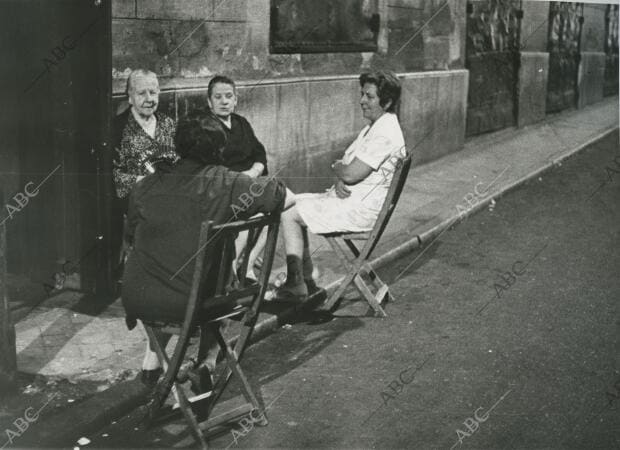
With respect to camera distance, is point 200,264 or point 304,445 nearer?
point 200,264

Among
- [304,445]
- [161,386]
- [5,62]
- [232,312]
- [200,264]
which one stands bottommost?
[304,445]

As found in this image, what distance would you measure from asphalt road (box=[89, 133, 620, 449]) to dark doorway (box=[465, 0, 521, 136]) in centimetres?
688

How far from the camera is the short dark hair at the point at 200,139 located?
175 inches

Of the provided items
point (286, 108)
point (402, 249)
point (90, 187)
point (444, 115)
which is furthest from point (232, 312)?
point (444, 115)

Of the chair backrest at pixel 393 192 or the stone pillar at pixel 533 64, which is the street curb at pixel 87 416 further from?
the stone pillar at pixel 533 64

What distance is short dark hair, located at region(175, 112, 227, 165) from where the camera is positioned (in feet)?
14.6

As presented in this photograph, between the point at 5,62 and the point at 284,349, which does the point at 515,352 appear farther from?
the point at 5,62

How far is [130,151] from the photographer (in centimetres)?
646

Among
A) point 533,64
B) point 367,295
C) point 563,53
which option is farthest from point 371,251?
point 563,53

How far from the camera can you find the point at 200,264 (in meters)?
4.09

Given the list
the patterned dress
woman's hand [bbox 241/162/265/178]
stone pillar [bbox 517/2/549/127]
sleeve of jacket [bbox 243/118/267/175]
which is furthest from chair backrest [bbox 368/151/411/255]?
stone pillar [bbox 517/2/549/127]

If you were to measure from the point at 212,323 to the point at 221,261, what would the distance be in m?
0.33

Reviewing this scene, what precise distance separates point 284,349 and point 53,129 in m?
2.29

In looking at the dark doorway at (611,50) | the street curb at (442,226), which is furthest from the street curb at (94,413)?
the dark doorway at (611,50)
